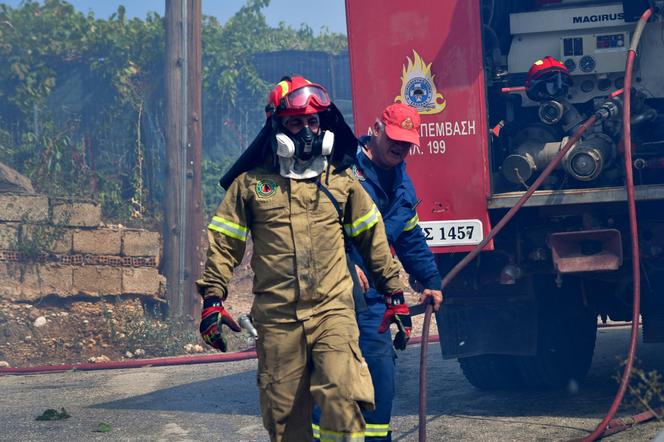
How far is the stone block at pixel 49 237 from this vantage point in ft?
37.3

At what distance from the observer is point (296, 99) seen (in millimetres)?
4391

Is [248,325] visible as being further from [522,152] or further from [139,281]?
[139,281]

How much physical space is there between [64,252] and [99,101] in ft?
12.1

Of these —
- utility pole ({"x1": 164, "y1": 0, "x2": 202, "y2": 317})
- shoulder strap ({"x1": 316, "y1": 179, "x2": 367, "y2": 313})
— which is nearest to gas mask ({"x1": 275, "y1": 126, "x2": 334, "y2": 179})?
shoulder strap ({"x1": 316, "y1": 179, "x2": 367, "y2": 313})

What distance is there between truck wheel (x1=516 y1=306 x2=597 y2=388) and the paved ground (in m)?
0.12

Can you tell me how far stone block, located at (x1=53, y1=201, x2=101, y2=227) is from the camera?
37.5ft

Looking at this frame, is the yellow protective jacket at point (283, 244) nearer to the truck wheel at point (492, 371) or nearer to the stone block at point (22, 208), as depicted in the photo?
the truck wheel at point (492, 371)

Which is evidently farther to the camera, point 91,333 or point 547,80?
point 91,333

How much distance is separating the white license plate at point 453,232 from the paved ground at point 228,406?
3.43 feet

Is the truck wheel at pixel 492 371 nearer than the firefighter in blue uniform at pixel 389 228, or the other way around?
the firefighter in blue uniform at pixel 389 228

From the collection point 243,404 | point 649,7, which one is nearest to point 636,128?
point 649,7

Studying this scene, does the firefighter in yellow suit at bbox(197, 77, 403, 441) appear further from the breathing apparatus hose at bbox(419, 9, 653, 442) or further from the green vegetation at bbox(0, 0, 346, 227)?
the green vegetation at bbox(0, 0, 346, 227)

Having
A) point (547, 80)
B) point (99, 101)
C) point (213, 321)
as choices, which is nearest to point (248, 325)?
point (213, 321)

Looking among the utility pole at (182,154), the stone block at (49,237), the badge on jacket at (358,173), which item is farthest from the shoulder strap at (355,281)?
the stone block at (49,237)
